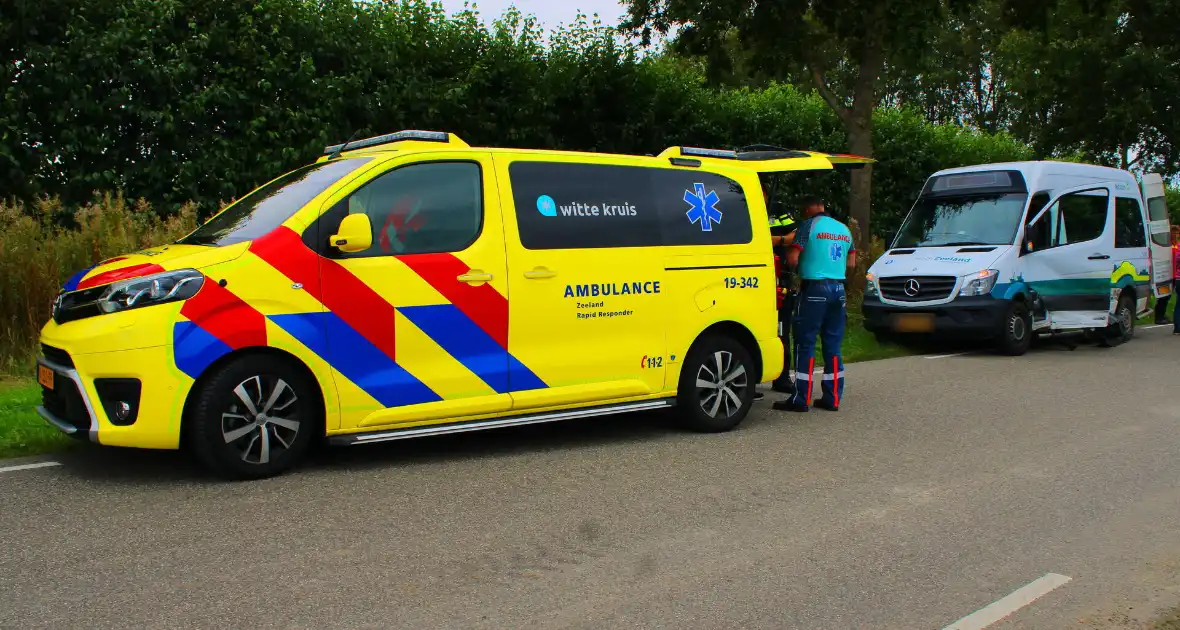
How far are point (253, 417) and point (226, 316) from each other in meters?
0.58

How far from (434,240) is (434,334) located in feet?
1.89

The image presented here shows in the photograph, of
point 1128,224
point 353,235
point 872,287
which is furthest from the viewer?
point 1128,224

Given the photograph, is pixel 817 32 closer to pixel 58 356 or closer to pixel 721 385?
pixel 721 385

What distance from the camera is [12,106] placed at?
1127cm

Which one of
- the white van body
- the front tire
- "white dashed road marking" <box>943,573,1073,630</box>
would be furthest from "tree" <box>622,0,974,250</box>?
"white dashed road marking" <box>943,573,1073,630</box>

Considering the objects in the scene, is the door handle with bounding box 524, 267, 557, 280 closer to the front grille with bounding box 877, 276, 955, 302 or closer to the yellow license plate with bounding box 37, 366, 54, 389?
the yellow license plate with bounding box 37, 366, 54, 389

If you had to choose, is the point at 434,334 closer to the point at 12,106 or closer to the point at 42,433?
the point at 42,433

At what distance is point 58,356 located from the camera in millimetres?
5852

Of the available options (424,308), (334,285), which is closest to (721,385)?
(424,308)

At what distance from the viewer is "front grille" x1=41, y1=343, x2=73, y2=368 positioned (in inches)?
225

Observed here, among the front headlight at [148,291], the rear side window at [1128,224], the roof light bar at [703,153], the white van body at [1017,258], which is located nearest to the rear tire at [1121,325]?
the white van body at [1017,258]

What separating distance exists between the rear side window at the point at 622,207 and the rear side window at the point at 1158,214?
441 inches

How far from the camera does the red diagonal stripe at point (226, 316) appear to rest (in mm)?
5664

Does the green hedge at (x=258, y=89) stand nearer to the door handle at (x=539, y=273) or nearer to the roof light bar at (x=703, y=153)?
the roof light bar at (x=703, y=153)
